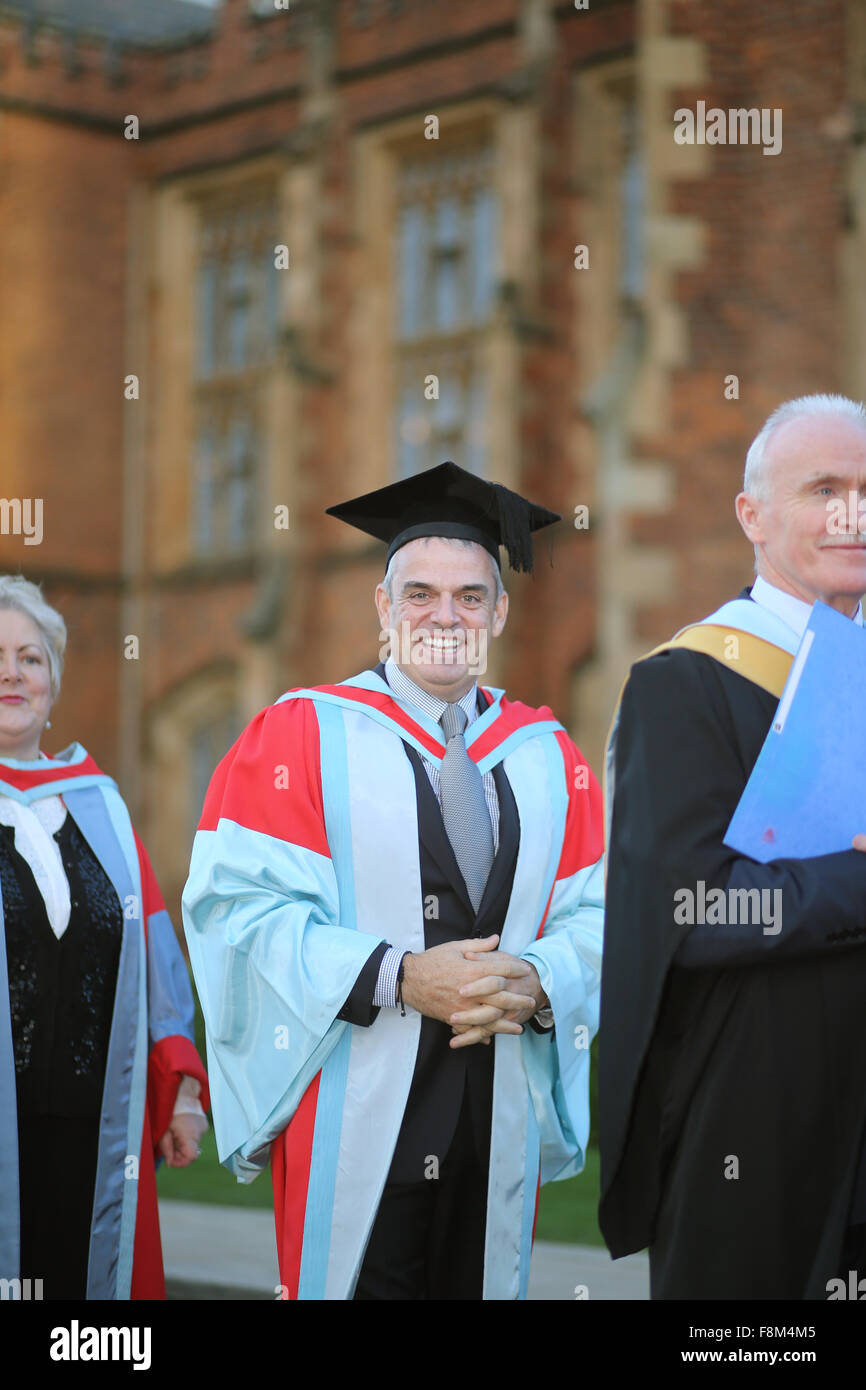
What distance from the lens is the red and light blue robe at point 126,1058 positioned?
156 inches

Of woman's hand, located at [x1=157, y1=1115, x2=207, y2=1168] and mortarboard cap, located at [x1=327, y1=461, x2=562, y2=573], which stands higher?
mortarboard cap, located at [x1=327, y1=461, x2=562, y2=573]

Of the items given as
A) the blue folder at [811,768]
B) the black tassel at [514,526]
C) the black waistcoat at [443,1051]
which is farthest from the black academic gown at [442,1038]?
the blue folder at [811,768]

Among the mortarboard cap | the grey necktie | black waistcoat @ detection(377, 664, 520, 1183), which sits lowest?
black waistcoat @ detection(377, 664, 520, 1183)

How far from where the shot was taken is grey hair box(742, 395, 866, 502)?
9.96ft

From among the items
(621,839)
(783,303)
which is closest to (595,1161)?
(621,839)

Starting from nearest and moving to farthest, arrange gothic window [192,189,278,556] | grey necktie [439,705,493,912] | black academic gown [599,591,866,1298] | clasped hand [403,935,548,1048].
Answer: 1. black academic gown [599,591,866,1298]
2. clasped hand [403,935,548,1048]
3. grey necktie [439,705,493,912]
4. gothic window [192,189,278,556]

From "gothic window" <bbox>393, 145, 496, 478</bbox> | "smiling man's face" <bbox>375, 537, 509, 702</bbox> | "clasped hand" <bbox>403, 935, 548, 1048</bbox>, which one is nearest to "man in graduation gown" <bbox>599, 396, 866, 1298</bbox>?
"clasped hand" <bbox>403, 935, 548, 1048</bbox>

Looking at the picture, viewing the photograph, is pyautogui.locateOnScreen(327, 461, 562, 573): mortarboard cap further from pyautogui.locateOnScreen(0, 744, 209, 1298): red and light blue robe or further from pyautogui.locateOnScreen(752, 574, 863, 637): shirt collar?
pyautogui.locateOnScreen(0, 744, 209, 1298): red and light blue robe

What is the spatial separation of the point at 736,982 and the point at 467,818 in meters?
0.78

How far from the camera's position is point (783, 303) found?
39.7 ft

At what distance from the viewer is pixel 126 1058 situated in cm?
408

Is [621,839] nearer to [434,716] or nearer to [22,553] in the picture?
[434,716]

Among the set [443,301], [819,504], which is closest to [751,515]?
[819,504]

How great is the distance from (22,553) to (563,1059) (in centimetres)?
1796
